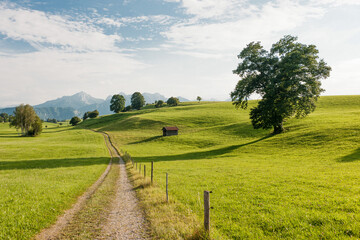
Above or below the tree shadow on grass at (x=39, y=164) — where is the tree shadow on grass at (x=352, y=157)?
above

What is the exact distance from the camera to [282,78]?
4134 centimetres

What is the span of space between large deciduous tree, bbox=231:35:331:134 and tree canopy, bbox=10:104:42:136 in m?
103

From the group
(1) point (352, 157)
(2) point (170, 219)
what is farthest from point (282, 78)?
(2) point (170, 219)

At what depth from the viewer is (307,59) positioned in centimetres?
4016

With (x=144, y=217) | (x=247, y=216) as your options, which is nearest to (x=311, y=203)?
(x=247, y=216)

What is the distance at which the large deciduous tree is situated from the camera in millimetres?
39969

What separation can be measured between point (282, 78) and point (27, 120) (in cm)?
11598

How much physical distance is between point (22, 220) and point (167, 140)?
188 ft

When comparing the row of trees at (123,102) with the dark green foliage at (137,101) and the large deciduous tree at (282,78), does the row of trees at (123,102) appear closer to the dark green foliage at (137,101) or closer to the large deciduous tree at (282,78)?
the dark green foliage at (137,101)

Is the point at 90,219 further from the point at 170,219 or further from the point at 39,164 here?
the point at 39,164

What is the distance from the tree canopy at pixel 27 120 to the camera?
317ft

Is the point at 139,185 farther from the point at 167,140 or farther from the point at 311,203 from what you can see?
the point at 167,140

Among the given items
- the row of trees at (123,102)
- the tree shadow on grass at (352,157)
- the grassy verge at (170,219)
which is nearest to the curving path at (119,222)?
the grassy verge at (170,219)

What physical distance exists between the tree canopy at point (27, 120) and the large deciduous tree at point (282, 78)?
103 meters
